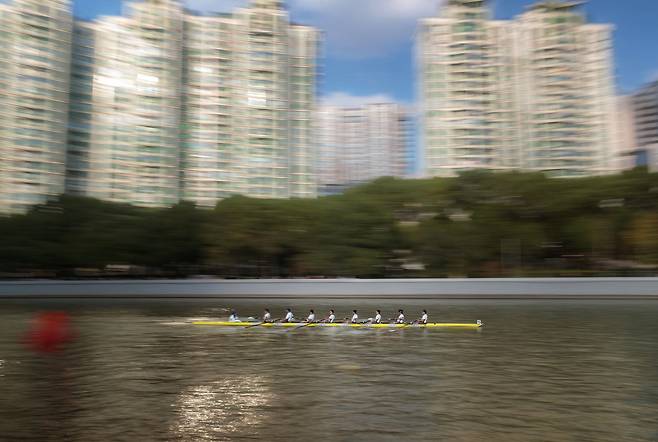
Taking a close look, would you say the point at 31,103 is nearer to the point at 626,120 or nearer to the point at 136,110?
the point at 136,110

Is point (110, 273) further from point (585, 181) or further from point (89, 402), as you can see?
point (89, 402)

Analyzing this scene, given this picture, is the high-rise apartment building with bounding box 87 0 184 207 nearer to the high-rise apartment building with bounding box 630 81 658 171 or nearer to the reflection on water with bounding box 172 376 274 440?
the reflection on water with bounding box 172 376 274 440

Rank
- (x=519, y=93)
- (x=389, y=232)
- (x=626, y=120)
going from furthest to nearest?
(x=626, y=120), (x=519, y=93), (x=389, y=232)

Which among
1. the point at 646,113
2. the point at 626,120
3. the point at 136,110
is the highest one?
the point at 646,113

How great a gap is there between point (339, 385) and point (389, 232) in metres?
40.3

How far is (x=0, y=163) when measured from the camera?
85.0m

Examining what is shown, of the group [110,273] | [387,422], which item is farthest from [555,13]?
[387,422]

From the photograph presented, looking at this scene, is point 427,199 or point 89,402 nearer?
point 89,402

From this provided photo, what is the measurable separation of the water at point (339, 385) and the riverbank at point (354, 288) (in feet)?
59.3

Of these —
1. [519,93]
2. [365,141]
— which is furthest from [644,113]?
[365,141]

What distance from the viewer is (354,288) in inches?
1757

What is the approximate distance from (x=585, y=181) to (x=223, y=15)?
248 ft

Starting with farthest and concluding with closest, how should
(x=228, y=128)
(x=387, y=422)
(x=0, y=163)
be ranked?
(x=228, y=128), (x=0, y=163), (x=387, y=422)

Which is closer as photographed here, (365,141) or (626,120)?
(626,120)
